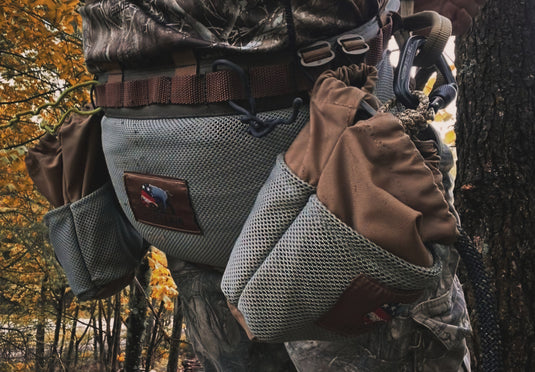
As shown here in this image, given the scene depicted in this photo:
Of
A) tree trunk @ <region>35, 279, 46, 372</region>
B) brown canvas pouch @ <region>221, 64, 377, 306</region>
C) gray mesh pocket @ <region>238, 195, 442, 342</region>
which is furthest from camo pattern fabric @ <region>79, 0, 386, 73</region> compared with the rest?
tree trunk @ <region>35, 279, 46, 372</region>

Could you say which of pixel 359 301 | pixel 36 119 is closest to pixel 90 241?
pixel 359 301

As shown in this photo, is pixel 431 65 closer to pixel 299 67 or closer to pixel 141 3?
pixel 299 67

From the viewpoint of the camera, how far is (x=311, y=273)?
90cm

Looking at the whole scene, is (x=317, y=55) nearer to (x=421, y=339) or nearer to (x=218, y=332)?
(x=421, y=339)

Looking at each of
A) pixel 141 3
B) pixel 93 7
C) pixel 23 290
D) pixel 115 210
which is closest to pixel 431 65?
pixel 141 3

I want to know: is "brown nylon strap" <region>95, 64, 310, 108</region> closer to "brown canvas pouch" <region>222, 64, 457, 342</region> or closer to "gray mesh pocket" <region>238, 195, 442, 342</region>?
"brown canvas pouch" <region>222, 64, 457, 342</region>

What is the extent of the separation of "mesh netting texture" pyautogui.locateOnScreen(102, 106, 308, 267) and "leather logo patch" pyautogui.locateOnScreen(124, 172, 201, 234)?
18 mm

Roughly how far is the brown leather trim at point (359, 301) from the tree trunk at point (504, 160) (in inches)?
78.1

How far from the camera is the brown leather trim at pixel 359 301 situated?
87 cm

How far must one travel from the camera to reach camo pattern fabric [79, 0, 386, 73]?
3.60 ft

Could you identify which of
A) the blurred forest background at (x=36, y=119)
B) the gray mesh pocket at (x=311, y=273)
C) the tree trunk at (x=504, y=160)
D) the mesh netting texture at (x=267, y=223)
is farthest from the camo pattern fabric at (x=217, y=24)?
the tree trunk at (x=504, y=160)

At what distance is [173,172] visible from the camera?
1.23 meters

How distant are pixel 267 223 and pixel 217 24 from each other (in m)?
0.51

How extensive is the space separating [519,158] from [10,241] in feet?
31.3
